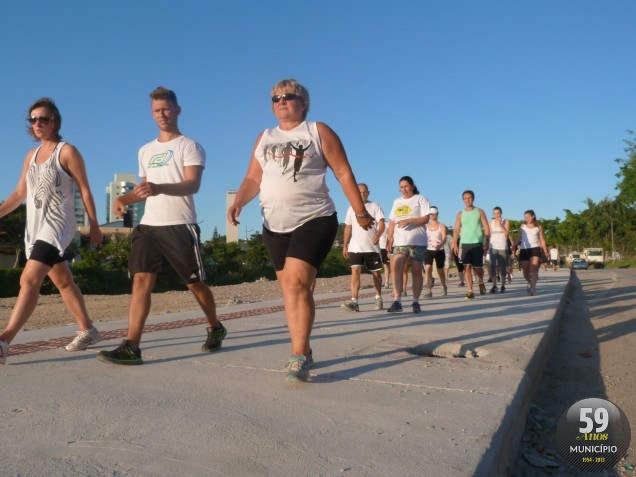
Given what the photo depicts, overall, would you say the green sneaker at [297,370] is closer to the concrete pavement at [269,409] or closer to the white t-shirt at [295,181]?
the concrete pavement at [269,409]

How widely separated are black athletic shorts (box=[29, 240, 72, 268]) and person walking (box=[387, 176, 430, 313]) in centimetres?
487

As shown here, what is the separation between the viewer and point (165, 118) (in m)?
4.35

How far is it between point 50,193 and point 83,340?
1123mm

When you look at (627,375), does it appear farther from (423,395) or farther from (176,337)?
(176,337)

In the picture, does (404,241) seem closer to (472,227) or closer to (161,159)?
(472,227)

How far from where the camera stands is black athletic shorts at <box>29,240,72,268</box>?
4.21 m

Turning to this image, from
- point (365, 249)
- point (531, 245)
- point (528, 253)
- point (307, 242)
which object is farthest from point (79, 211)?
point (307, 242)

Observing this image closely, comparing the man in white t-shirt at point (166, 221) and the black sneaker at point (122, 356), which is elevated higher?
the man in white t-shirt at point (166, 221)

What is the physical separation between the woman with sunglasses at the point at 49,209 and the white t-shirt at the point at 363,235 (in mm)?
4533

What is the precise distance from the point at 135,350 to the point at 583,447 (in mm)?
2796

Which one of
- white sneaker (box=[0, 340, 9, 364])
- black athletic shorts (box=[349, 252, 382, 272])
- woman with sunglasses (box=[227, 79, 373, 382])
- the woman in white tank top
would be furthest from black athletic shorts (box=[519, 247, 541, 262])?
white sneaker (box=[0, 340, 9, 364])

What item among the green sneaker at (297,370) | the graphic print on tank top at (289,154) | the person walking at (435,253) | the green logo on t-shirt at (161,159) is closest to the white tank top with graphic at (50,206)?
the green logo on t-shirt at (161,159)

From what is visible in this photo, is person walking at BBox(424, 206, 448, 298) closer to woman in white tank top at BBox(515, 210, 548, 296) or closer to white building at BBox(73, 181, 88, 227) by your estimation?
woman in white tank top at BBox(515, 210, 548, 296)

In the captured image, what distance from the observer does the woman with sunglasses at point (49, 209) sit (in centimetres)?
420
